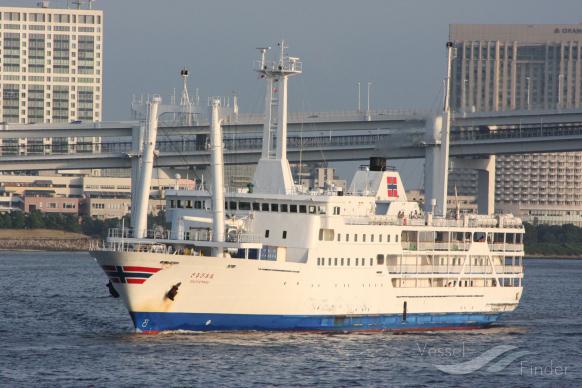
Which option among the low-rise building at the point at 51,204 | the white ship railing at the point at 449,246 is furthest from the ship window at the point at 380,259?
the low-rise building at the point at 51,204

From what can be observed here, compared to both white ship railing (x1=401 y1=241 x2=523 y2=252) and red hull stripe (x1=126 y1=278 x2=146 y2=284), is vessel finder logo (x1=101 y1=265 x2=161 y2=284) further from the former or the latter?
white ship railing (x1=401 y1=241 x2=523 y2=252)

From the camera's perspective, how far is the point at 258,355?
1731 inches

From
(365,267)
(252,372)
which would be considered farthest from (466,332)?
(252,372)

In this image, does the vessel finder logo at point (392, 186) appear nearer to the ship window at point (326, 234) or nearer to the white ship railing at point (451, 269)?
the white ship railing at point (451, 269)

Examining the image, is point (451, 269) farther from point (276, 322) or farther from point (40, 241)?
point (40, 241)

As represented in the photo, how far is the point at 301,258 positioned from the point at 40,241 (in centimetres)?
9445

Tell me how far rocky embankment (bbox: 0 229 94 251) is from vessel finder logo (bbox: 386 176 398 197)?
86794mm

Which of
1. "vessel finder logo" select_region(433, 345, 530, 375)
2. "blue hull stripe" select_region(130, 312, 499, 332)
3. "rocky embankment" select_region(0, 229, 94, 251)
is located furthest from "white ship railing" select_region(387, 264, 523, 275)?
"rocky embankment" select_region(0, 229, 94, 251)

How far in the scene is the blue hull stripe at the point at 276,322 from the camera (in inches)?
1857

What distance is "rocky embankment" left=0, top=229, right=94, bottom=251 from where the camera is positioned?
140 m

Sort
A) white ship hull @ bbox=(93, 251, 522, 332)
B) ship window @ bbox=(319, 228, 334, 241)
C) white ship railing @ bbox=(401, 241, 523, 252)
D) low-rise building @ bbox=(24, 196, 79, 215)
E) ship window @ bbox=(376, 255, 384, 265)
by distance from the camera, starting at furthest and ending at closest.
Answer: low-rise building @ bbox=(24, 196, 79, 215), white ship railing @ bbox=(401, 241, 523, 252), ship window @ bbox=(376, 255, 384, 265), ship window @ bbox=(319, 228, 334, 241), white ship hull @ bbox=(93, 251, 522, 332)

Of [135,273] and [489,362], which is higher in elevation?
[135,273]

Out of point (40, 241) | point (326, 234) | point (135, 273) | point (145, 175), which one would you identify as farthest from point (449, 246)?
point (40, 241)

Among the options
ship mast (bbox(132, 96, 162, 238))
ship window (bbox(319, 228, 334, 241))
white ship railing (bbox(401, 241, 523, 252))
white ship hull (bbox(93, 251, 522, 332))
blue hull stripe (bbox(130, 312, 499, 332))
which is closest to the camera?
white ship hull (bbox(93, 251, 522, 332))
